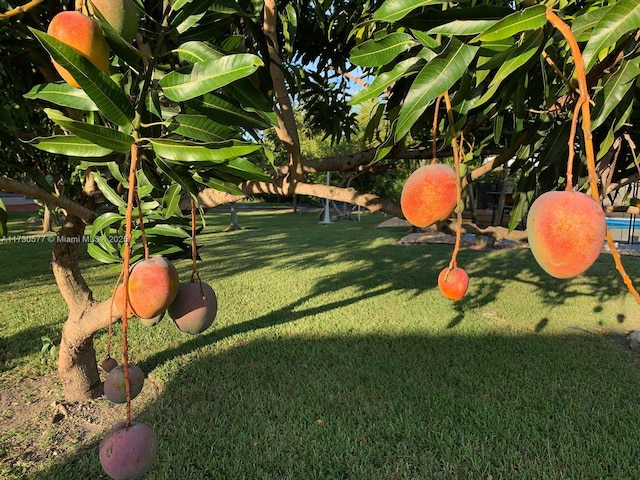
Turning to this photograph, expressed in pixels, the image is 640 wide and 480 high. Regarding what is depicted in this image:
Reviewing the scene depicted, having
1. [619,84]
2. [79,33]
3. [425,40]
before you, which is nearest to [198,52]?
[79,33]

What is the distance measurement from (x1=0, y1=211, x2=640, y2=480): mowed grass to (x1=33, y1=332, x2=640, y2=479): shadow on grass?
12 mm

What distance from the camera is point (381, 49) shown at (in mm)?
959

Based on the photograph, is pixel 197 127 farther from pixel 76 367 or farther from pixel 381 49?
pixel 76 367

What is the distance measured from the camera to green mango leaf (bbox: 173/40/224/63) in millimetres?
830

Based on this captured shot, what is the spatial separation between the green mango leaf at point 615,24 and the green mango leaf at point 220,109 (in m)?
0.66

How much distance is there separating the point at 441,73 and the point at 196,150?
18.5 inches

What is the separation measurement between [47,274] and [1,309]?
2.06 meters

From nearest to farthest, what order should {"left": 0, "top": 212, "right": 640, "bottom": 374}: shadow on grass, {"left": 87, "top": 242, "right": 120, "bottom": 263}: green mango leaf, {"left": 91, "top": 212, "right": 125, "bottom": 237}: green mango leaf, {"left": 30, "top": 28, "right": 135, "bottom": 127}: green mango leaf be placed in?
{"left": 30, "top": 28, "right": 135, "bottom": 127}: green mango leaf
{"left": 91, "top": 212, "right": 125, "bottom": 237}: green mango leaf
{"left": 87, "top": 242, "right": 120, "bottom": 263}: green mango leaf
{"left": 0, "top": 212, "right": 640, "bottom": 374}: shadow on grass

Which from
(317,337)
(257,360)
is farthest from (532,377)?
(257,360)

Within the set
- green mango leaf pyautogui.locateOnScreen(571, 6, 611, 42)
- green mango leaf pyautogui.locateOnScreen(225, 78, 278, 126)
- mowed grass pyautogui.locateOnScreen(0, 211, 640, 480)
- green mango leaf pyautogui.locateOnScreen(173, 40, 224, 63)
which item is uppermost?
green mango leaf pyautogui.locateOnScreen(571, 6, 611, 42)

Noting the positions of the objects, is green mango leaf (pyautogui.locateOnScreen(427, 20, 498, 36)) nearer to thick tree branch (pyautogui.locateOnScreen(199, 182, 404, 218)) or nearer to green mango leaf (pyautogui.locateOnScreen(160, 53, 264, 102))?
green mango leaf (pyautogui.locateOnScreen(160, 53, 264, 102))

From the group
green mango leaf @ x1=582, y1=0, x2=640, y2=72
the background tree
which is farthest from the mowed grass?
green mango leaf @ x1=582, y1=0, x2=640, y2=72

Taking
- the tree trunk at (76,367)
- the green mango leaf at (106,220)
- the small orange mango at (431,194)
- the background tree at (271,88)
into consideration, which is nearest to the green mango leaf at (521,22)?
the background tree at (271,88)

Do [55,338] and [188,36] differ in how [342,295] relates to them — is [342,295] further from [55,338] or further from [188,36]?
[188,36]
